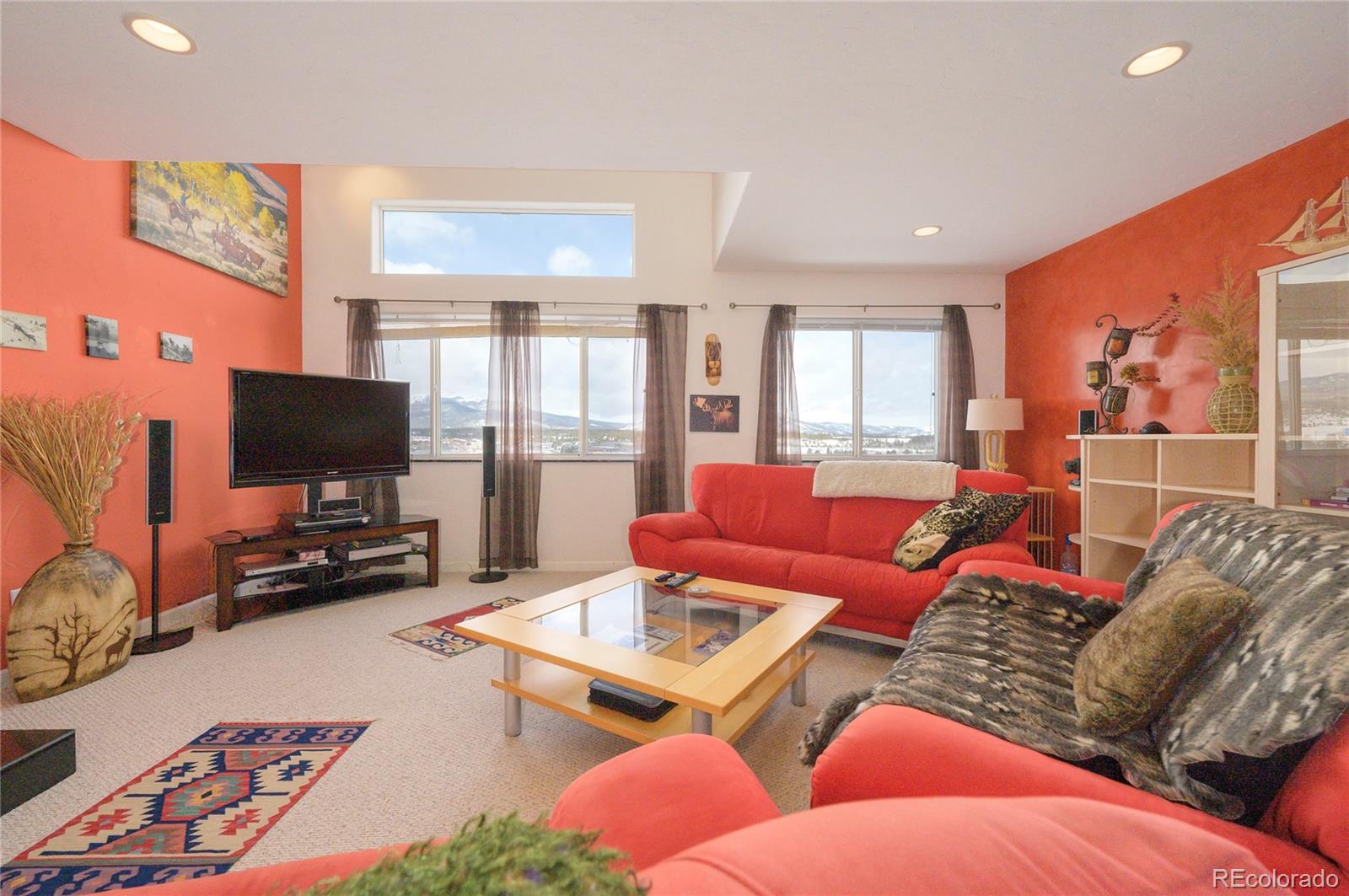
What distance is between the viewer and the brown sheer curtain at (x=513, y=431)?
4.20 meters

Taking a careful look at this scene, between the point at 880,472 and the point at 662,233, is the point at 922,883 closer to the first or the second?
the point at 880,472

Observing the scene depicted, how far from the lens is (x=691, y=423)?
14.6 feet

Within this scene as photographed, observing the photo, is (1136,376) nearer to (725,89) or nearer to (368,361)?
(725,89)

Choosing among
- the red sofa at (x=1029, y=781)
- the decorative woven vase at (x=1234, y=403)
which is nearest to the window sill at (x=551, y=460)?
the red sofa at (x=1029, y=781)

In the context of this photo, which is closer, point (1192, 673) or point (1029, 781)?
point (1029, 781)

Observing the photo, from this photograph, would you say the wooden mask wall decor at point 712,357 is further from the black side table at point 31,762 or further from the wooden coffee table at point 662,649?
the black side table at point 31,762

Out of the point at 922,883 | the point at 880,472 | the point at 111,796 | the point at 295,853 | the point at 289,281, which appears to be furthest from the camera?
the point at 289,281

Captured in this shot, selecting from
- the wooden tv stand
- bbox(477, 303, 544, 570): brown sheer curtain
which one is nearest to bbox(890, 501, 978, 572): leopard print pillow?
bbox(477, 303, 544, 570): brown sheer curtain

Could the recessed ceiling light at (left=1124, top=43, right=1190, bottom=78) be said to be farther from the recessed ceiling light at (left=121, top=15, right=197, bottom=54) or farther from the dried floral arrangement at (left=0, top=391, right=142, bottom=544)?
the dried floral arrangement at (left=0, top=391, right=142, bottom=544)

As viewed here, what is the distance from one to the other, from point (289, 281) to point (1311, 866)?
18.0 ft

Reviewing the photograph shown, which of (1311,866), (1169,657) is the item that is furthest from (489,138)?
(1311,866)

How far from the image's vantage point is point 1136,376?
3.07 metres

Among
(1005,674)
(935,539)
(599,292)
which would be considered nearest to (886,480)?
(935,539)

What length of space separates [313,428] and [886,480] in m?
3.69
